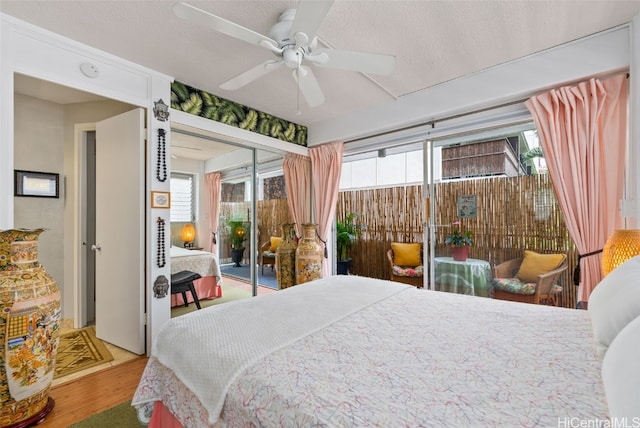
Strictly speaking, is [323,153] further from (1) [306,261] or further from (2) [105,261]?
(2) [105,261]

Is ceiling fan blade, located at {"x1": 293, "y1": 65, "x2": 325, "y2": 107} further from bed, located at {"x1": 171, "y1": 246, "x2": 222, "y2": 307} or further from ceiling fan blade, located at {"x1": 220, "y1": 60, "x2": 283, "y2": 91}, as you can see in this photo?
bed, located at {"x1": 171, "y1": 246, "x2": 222, "y2": 307}

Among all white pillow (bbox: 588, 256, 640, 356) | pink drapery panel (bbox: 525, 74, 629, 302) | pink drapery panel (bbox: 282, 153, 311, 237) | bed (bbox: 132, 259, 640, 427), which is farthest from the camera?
pink drapery panel (bbox: 282, 153, 311, 237)

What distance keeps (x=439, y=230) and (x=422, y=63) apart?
67.1 inches

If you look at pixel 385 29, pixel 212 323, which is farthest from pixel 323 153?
pixel 212 323

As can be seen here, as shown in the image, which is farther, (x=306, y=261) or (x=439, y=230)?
(x=306, y=261)

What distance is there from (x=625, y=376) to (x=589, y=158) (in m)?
2.26

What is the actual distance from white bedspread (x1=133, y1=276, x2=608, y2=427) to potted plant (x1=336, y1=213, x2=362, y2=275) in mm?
2975

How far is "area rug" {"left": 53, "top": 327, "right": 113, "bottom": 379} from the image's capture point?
233 cm

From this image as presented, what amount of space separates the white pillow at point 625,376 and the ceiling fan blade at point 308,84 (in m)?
1.90

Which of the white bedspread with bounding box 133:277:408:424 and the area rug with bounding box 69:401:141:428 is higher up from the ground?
the white bedspread with bounding box 133:277:408:424

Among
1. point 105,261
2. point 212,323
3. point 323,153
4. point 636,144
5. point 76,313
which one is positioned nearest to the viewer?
point 212,323

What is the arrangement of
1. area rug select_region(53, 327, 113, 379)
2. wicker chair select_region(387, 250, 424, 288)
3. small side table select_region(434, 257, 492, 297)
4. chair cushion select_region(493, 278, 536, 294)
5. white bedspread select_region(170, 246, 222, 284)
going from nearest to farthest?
area rug select_region(53, 327, 113, 379)
chair cushion select_region(493, 278, 536, 294)
small side table select_region(434, 257, 492, 297)
white bedspread select_region(170, 246, 222, 284)
wicker chair select_region(387, 250, 424, 288)

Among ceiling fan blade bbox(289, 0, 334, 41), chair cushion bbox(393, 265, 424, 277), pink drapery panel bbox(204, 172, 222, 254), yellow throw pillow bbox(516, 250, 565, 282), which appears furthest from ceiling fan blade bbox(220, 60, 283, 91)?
chair cushion bbox(393, 265, 424, 277)

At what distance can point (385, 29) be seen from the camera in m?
2.03
